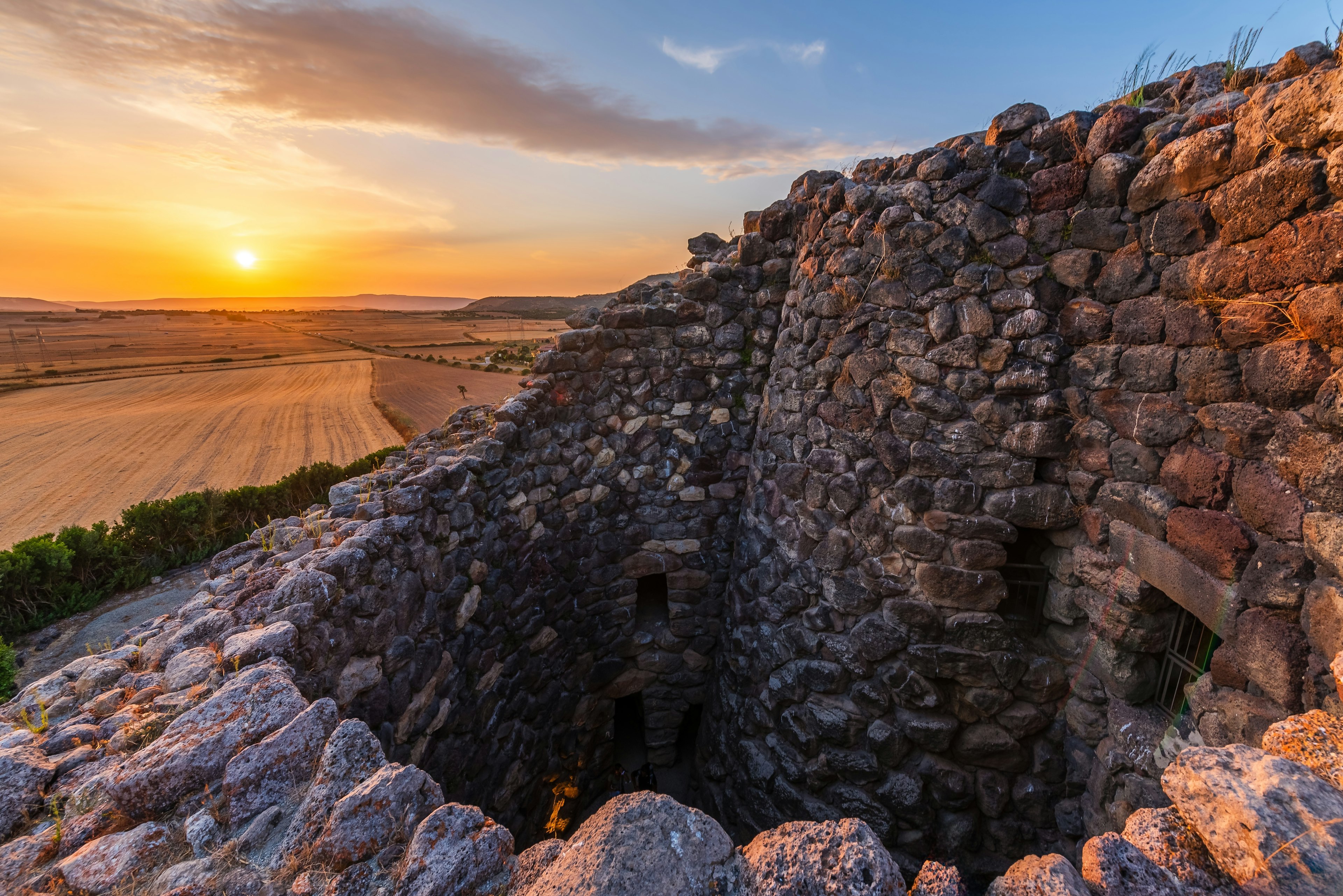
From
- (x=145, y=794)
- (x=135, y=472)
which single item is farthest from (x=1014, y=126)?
(x=135, y=472)

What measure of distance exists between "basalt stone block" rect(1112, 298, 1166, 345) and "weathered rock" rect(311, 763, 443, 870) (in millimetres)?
4163

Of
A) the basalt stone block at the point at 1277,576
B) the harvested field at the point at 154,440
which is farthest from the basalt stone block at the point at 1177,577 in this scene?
the harvested field at the point at 154,440

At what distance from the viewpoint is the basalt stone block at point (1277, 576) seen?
97.4 inches

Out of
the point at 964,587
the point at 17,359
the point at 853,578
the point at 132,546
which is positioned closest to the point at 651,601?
the point at 853,578

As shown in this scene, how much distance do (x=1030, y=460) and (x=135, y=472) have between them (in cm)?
2438

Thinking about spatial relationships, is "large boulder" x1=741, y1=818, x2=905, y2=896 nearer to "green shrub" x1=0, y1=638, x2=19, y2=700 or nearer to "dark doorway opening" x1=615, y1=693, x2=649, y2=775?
"dark doorway opening" x1=615, y1=693, x2=649, y2=775

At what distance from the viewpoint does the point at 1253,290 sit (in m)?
2.61

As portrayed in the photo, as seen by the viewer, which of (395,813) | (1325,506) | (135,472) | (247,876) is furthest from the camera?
(135,472)

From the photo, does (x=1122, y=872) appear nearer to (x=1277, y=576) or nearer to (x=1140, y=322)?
(x=1277, y=576)

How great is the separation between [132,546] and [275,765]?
9.45 metres

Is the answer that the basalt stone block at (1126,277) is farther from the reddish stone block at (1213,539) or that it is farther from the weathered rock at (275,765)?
the weathered rock at (275,765)

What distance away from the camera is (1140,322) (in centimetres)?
320

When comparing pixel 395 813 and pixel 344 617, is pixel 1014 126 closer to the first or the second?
pixel 395 813

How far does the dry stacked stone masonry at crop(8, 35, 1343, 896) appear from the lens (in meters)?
2.07
